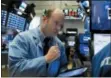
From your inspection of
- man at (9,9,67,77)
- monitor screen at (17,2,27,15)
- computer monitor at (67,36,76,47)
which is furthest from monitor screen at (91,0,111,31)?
monitor screen at (17,2,27,15)

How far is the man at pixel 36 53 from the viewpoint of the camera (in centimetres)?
172

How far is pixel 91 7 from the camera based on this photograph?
2180mm

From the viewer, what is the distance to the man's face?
5.64ft

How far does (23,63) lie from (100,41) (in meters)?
0.80

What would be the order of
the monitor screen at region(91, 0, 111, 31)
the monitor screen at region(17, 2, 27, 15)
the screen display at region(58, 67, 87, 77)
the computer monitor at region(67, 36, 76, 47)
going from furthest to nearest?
the monitor screen at region(17, 2, 27, 15)
the computer monitor at region(67, 36, 76, 47)
the monitor screen at region(91, 0, 111, 31)
the screen display at region(58, 67, 87, 77)

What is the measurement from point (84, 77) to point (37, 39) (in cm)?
44

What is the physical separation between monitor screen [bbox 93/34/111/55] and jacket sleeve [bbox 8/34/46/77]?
0.64 m

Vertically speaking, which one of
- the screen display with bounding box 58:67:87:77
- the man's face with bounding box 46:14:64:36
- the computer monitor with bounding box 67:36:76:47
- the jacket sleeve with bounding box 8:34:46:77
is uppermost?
the man's face with bounding box 46:14:64:36

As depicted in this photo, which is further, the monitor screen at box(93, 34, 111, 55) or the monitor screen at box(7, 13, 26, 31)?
the monitor screen at box(7, 13, 26, 31)

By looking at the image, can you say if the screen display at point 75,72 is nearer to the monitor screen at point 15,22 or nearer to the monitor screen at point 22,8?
the monitor screen at point 15,22

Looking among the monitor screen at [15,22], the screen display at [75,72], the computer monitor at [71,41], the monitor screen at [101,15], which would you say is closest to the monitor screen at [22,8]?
the monitor screen at [15,22]

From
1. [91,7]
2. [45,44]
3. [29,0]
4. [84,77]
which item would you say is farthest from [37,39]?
[29,0]

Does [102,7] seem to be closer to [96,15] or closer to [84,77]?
[96,15]

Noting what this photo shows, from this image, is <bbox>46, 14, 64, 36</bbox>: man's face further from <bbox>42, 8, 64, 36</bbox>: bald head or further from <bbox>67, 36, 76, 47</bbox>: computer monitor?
<bbox>67, 36, 76, 47</bbox>: computer monitor
